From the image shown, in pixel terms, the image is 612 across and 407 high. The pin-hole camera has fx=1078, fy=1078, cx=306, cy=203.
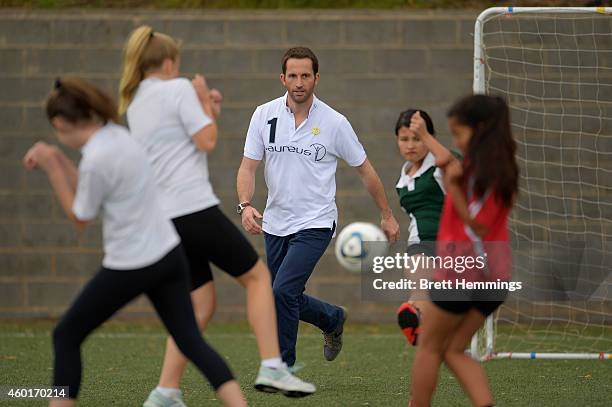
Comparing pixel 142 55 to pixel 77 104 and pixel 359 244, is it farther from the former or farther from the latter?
pixel 359 244

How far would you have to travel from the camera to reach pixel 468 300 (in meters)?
4.42

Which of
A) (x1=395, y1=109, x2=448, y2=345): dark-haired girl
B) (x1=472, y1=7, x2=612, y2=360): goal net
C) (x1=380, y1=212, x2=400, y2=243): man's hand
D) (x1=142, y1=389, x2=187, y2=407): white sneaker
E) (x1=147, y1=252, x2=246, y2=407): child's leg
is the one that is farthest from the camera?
(x1=472, y1=7, x2=612, y2=360): goal net

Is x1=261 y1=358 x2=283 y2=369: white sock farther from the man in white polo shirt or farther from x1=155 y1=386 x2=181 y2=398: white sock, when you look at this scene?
the man in white polo shirt

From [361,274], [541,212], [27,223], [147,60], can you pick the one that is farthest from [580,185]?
[147,60]

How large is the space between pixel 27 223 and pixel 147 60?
576 cm

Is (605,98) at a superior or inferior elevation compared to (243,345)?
superior

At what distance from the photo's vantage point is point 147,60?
4715 mm

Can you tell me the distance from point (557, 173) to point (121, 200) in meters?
6.27

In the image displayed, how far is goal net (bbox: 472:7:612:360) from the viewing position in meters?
9.40

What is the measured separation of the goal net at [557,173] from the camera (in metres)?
9.40

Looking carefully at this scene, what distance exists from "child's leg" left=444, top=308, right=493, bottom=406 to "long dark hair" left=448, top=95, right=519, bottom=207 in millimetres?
586

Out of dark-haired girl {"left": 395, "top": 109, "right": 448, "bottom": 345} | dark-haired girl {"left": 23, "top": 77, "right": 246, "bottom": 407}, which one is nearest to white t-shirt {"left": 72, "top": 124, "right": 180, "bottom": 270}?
dark-haired girl {"left": 23, "top": 77, "right": 246, "bottom": 407}

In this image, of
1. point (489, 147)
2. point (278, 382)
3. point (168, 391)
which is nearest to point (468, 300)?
point (489, 147)

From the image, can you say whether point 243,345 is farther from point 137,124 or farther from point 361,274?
point 137,124
